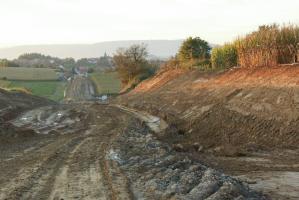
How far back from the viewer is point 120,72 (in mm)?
87062

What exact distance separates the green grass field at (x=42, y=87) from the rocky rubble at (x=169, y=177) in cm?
6949

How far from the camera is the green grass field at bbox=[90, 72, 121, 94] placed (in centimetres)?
9409

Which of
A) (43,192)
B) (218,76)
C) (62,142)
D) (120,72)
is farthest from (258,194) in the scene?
(120,72)

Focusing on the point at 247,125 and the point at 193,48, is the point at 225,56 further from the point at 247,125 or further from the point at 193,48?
the point at 247,125

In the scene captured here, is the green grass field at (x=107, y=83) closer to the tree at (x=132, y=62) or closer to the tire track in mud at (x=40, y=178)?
the tree at (x=132, y=62)

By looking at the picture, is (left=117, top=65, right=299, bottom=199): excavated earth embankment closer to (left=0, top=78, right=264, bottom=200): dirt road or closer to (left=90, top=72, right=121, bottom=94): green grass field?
(left=0, top=78, right=264, bottom=200): dirt road

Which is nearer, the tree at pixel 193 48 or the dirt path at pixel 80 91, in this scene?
the tree at pixel 193 48

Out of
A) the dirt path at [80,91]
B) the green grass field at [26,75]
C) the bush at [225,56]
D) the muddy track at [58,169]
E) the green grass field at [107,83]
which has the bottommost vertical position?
the dirt path at [80,91]

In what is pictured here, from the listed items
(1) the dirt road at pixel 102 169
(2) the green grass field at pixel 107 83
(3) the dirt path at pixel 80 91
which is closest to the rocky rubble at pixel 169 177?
(1) the dirt road at pixel 102 169

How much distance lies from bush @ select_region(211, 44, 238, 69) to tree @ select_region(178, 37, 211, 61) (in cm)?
1408

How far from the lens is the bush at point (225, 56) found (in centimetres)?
4422

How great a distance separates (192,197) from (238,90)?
66.6ft

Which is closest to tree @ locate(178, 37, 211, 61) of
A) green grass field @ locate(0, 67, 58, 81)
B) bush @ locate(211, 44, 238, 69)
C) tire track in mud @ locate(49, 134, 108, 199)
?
bush @ locate(211, 44, 238, 69)

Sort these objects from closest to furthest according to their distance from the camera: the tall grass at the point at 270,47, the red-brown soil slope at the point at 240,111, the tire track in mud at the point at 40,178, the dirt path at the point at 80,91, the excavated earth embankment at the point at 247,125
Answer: the tire track in mud at the point at 40,178 < the excavated earth embankment at the point at 247,125 < the red-brown soil slope at the point at 240,111 < the tall grass at the point at 270,47 < the dirt path at the point at 80,91
